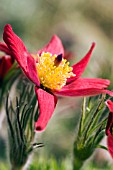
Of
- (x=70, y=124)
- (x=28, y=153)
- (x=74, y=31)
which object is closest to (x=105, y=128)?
(x=28, y=153)

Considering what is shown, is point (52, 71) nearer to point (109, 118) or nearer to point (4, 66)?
point (4, 66)

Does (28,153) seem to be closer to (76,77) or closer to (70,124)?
(76,77)

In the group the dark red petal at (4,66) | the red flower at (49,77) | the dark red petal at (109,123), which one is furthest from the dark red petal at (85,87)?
the dark red petal at (4,66)

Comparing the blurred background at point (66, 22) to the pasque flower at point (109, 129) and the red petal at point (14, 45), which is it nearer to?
the red petal at point (14, 45)

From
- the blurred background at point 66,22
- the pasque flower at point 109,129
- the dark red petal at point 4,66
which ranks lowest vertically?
the pasque flower at point 109,129

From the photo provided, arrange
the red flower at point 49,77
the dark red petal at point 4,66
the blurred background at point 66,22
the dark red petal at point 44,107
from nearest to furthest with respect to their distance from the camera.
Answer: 1. the dark red petal at point 44,107
2. the red flower at point 49,77
3. the dark red petal at point 4,66
4. the blurred background at point 66,22

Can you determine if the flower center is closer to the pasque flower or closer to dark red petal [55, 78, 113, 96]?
dark red petal [55, 78, 113, 96]

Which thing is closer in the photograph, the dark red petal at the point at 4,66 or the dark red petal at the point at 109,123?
the dark red petal at the point at 109,123

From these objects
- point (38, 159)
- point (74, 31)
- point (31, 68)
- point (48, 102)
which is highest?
point (74, 31)

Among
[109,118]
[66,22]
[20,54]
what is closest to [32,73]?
[20,54]
